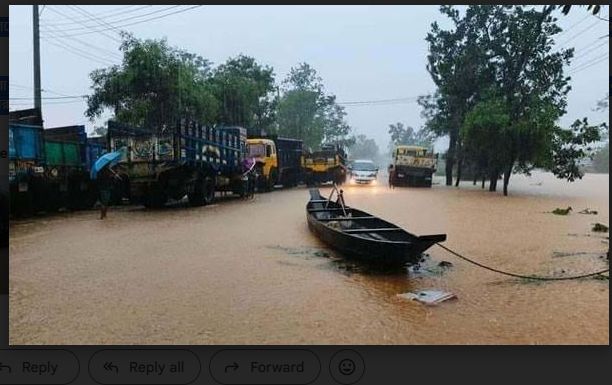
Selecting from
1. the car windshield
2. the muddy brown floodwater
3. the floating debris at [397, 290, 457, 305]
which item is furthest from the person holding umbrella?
the car windshield

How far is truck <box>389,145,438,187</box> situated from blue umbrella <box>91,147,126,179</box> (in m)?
10.2

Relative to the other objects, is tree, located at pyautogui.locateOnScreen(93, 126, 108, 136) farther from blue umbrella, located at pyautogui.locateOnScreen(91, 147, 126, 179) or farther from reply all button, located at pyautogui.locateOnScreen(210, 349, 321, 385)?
reply all button, located at pyautogui.locateOnScreen(210, 349, 321, 385)

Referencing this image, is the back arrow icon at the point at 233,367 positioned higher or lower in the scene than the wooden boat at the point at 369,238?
higher

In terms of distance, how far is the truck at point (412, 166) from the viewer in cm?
1619

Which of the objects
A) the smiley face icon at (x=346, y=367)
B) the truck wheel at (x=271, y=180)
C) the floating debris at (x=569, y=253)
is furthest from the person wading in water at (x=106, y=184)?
the truck wheel at (x=271, y=180)

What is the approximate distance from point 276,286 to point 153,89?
7300mm

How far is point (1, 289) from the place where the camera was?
1615 millimetres

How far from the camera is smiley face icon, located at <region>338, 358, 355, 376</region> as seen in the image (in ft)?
4.58

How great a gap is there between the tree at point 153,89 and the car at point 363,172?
23.2 ft

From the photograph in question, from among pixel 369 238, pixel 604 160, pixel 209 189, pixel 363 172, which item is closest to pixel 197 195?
pixel 209 189

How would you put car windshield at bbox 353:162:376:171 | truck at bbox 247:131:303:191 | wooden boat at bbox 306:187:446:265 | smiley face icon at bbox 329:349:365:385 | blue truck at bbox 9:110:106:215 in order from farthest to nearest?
car windshield at bbox 353:162:376:171
truck at bbox 247:131:303:191
blue truck at bbox 9:110:106:215
wooden boat at bbox 306:187:446:265
smiley face icon at bbox 329:349:365:385

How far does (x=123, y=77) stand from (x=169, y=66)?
1.95m

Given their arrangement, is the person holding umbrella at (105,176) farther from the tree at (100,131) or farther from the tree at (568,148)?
the tree at (568,148)

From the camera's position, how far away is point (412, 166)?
Answer: 54.3 ft
